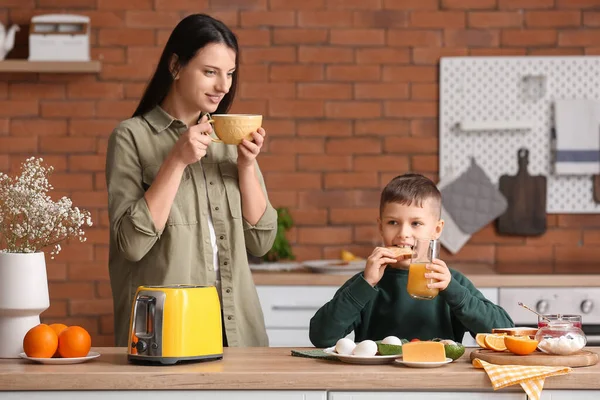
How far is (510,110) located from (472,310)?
2.08 m

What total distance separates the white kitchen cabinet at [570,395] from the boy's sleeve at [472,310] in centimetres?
38

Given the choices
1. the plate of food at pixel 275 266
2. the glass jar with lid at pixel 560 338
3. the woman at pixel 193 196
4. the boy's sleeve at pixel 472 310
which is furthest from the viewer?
the plate of food at pixel 275 266

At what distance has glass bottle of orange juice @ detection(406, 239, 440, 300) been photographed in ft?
6.48

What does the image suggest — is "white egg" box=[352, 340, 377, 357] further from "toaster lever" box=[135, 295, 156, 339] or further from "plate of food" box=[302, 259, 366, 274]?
"plate of food" box=[302, 259, 366, 274]

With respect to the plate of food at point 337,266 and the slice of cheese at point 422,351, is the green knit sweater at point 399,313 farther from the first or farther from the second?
the plate of food at point 337,266

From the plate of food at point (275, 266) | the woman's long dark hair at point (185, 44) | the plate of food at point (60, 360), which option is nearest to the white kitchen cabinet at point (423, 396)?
the plate of food at point (60, 360)

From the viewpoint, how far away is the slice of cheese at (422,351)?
181cm

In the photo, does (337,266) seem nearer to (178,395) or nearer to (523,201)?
(523,201)

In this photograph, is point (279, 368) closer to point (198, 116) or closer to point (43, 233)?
point (43, 233)

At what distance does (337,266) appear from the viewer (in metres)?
3.56

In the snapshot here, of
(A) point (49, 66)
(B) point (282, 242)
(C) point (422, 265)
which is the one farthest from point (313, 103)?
(C) point (422, 265)

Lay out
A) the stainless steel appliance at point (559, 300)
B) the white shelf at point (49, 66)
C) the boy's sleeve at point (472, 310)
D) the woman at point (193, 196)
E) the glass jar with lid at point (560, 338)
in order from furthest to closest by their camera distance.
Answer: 1. the white shelf at point (49, 66)
2. the stainless steel appliance at point (559, 300)
3. the woman at point (193, 196)
4. the boy's sleeve at point (472, 310)
5. the glass jar with lid at point (560, 338)

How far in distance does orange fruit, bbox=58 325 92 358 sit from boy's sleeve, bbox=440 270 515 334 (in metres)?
0.79

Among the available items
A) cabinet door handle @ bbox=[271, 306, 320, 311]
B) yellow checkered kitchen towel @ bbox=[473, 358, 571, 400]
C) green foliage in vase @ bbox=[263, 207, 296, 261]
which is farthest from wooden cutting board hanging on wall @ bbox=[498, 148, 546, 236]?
yellow checkered kitchen towel @ bbox=[473, 358, 571, 400]
